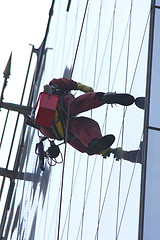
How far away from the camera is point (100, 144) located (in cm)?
915

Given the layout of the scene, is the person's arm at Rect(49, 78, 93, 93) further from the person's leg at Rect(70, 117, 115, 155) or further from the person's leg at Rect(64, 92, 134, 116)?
the person's leg at Rect(70, 117, 115, 155)

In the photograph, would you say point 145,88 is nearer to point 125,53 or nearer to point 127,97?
point 127,97

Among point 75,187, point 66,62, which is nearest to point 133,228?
point 75,187

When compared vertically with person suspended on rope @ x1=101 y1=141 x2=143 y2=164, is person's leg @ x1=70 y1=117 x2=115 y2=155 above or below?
above

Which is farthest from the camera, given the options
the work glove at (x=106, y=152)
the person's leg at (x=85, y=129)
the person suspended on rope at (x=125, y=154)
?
the person's leg at (x=85, y=129)

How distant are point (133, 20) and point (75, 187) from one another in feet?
12.6

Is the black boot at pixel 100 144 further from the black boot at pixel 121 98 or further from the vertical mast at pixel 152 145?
the vertical mast at pixel 152 145

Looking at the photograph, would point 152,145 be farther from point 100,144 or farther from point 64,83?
point 64,83

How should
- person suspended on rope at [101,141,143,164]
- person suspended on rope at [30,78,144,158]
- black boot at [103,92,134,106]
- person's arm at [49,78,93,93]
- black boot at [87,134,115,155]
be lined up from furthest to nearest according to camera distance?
person's arm at [49,78,93,93]
person suspended on rope at [30,78,144,158]
black boot at [87,134,115,155]
black boot at [103,92,134,106]
person suspended on rope at [101,141,143,164]

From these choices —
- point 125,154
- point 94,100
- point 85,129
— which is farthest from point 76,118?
point 125,154

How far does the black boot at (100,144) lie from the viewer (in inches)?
355

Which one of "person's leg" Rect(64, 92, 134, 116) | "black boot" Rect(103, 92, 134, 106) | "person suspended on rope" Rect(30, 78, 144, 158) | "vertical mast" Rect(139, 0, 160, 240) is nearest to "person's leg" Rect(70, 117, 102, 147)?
"person suspended on rope" Rect(30, 78, 144, 158)

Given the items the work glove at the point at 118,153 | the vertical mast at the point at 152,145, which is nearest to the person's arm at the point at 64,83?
the work glove at the point at 118,153

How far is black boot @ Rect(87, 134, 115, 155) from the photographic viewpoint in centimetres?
901
